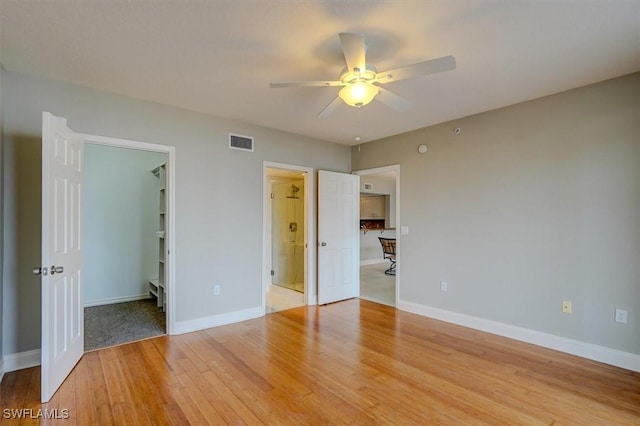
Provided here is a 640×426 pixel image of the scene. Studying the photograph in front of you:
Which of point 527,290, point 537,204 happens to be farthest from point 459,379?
point 537,204

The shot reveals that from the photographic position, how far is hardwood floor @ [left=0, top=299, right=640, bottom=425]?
6.75 ft

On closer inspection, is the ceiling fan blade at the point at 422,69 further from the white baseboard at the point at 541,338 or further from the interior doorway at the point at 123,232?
the interior doorway at the point at 123,232

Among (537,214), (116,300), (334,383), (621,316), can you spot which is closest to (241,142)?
(334,383)

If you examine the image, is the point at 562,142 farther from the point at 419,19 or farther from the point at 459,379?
the point at 459,379

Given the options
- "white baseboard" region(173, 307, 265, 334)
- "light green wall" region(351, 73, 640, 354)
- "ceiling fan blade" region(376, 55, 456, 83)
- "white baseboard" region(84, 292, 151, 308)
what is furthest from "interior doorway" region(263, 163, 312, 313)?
"ceiling fan blade" region(376, 55, 456, 83)

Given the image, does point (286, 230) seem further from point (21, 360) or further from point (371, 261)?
point (21, 360)

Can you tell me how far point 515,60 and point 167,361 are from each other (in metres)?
3.97

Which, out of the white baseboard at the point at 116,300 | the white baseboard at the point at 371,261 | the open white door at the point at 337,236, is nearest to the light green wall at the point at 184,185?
the open white door at the point at 337,236

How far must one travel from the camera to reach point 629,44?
2242 mm

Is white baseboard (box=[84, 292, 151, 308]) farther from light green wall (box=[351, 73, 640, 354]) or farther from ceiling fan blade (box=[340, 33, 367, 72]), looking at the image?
ceiling fan blade (box=[340, 33, 367, 72])

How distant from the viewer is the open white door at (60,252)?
7.19 ft

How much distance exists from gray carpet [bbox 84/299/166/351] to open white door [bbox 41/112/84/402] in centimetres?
43

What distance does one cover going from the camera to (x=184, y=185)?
11.7ft

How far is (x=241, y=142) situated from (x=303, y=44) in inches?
79.9
